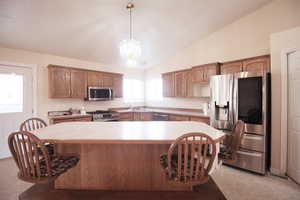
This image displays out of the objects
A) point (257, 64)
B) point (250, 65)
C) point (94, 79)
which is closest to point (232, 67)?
point (250, 65)

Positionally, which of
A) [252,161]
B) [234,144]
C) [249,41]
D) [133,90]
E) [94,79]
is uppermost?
[249,41]

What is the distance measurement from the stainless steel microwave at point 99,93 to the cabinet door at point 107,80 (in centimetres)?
17

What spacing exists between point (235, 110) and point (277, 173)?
124 centimetres

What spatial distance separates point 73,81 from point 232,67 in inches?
157

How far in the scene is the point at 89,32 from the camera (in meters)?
3.36

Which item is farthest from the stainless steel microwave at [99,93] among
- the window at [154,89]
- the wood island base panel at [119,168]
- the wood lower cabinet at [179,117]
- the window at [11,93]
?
the wood island base panel at [119,168]

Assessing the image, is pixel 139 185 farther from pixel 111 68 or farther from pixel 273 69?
pixel 111 68

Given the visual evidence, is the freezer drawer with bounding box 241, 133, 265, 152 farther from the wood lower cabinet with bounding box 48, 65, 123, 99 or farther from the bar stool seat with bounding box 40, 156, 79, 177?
→ the wood lower cabinet with bounding box 48, 65, 123, 99

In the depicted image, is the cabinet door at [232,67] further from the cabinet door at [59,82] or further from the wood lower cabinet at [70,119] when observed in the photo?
the cabinet door at [59,82]

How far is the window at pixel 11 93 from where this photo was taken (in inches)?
130

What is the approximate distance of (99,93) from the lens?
4.50 meters

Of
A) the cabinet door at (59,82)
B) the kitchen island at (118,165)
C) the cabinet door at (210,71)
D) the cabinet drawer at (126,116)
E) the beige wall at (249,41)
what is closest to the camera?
the kitchen island at (118,165)

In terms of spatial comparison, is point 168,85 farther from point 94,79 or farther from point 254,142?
point 254,142

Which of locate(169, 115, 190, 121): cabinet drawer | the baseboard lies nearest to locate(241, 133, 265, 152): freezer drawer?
the baseboard
